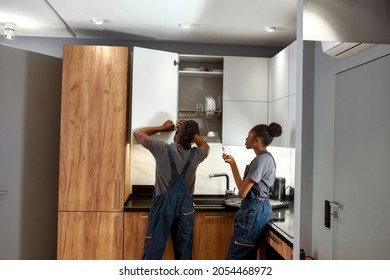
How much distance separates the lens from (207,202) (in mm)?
1147

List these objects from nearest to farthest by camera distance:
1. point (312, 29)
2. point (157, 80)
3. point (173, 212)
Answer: point (312, 29) → point (173, 212) → point (157, 80)

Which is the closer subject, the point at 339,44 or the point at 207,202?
the point at 339,44

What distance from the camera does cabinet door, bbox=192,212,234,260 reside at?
1.03 meters

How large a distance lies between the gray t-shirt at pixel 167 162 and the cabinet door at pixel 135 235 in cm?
16

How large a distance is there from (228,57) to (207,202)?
636 millimetres

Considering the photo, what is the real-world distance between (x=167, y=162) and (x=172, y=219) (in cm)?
21

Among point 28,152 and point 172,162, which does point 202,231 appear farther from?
point 28,152

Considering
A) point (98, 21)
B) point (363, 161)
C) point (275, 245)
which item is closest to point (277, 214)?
point (275, 245)

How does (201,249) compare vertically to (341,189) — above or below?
below

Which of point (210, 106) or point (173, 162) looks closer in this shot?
point (173, 162)

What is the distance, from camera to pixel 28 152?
869mm

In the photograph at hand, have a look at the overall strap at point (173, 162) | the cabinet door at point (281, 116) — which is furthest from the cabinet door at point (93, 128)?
the cabinet door at point (281, 116)
